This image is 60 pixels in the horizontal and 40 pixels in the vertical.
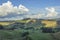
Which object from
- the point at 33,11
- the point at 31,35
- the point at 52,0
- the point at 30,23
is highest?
the point at 52,0

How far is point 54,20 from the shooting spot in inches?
96.8

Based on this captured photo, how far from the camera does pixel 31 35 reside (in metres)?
2.43

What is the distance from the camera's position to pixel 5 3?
95.6 inches

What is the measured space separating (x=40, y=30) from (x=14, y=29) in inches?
17.0

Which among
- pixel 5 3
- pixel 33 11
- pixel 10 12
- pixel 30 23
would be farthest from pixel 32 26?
pixel 5 3

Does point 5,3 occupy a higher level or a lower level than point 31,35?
higher

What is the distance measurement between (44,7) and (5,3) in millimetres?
642

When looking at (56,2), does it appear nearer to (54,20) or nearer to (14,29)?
(54,20)

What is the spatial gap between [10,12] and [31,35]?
512mm

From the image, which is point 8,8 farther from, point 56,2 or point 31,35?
point 56,2

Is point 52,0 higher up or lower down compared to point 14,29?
higher up

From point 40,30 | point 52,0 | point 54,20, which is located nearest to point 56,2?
point 52,0

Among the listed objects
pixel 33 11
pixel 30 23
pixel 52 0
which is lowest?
pixel 30 23

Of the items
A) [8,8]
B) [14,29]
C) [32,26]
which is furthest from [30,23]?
[8,8]
